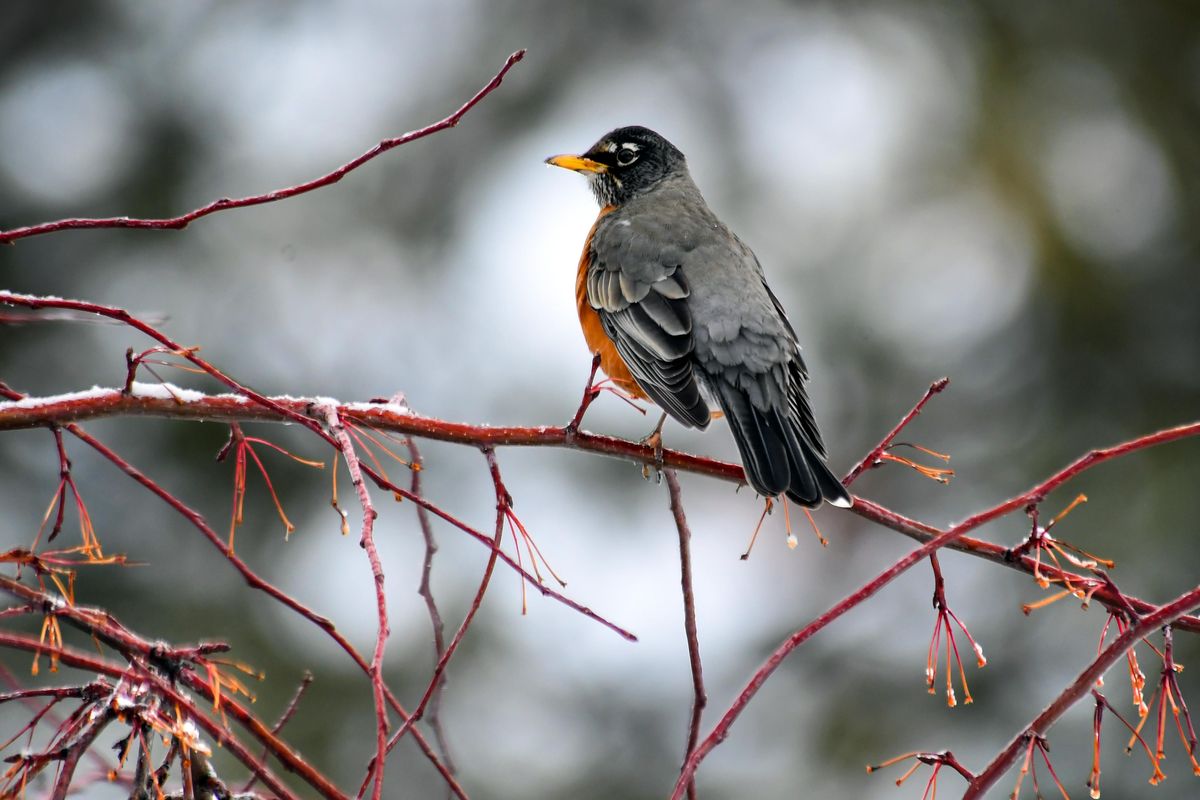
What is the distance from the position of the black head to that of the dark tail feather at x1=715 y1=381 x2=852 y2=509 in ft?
5.77

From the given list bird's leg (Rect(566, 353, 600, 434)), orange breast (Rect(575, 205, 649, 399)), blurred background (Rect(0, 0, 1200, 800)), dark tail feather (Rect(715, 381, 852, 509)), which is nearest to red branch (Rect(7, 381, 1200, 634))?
bird's leg (Rect(566, 353, 600, 434))

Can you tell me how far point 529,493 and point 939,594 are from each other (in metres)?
6.06

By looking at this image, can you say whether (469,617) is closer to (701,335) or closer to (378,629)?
(378,629)

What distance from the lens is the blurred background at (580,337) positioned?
7.48 meters

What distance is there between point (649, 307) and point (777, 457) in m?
0.93

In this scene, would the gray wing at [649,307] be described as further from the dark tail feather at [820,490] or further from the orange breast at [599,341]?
the dark tail feather at [820,490]

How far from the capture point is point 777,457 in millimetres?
2996

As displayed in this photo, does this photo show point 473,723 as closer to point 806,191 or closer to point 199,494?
point 199,494

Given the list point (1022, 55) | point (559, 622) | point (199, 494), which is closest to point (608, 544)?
point (559, 622)

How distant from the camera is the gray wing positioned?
337 cm

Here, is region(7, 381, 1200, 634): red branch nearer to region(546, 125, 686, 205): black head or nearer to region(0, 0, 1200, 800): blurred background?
region(546, 125, 686, 205): black head

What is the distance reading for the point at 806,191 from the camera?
9164mm

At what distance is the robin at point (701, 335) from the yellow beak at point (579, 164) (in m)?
0.33

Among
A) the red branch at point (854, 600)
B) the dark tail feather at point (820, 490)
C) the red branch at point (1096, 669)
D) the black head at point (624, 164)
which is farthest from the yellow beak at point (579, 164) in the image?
the red branch at point (1096, 669)
